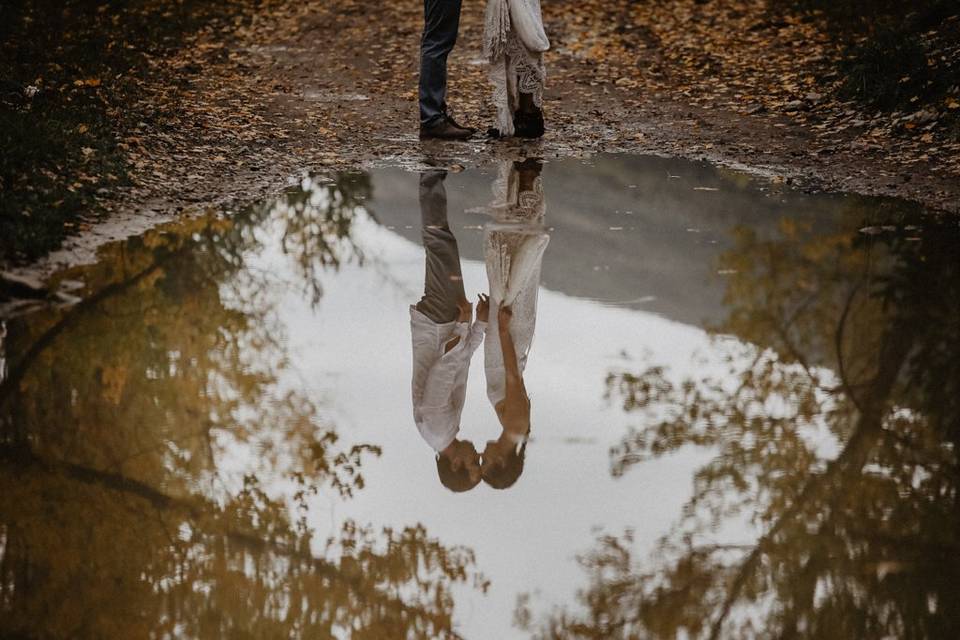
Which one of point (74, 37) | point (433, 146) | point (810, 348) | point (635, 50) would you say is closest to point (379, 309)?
point (810, 348)

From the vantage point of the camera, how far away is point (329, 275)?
20.5 ft

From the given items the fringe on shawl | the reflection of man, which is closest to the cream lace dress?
the reflection of man

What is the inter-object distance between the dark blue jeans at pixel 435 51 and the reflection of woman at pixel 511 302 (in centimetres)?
119

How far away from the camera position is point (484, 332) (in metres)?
5.35

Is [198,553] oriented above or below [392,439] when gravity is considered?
below

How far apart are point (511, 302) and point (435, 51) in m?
4.11

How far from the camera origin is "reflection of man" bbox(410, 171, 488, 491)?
418 centimetres

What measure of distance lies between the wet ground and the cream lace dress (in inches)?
1.3

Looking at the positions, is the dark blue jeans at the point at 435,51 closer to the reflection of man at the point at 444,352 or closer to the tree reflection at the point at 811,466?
the reflection of man at the point at 444,352

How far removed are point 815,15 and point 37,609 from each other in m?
12.4

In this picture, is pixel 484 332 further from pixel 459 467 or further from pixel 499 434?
pixel 459 467

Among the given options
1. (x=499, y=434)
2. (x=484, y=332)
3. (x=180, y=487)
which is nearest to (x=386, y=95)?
(x=484, y=332)

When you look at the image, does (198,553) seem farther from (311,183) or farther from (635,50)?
(635,50)

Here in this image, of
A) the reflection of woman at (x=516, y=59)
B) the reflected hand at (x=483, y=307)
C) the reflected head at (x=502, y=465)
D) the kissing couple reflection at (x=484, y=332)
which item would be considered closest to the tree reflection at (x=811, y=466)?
the reflected head at (x=502, y=465)
